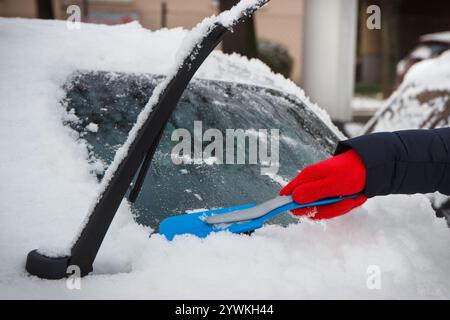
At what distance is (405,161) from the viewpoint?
1308mm

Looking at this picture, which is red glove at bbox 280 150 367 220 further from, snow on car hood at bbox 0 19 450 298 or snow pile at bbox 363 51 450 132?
snow pile at bbox 363 51 450 132

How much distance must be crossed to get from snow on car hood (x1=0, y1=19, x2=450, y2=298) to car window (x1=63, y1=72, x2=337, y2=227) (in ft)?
0.20

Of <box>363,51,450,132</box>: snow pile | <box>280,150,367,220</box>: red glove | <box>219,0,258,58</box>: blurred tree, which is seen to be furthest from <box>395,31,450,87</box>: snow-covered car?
<box>280,150,367,220</box>: red glove

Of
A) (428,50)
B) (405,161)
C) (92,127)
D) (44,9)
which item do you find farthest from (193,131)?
(428,50)

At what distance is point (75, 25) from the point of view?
2.12 meters

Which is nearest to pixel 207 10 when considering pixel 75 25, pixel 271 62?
pixel 271 62

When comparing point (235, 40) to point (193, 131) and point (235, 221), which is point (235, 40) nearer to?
point (193, 131)

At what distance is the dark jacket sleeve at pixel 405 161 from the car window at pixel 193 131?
376mm

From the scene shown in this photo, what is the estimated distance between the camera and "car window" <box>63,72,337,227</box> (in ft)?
5.30

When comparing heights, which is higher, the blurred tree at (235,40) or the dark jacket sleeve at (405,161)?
the dark jacket sleeve at (405,161)

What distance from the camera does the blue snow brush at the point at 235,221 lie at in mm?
1319

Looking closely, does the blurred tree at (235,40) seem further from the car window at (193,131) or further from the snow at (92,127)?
the snow at (92,127)

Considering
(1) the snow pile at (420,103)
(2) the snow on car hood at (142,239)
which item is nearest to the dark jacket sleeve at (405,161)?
(2) the snow on car hood at (142,239)

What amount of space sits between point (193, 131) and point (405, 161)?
732 mm
